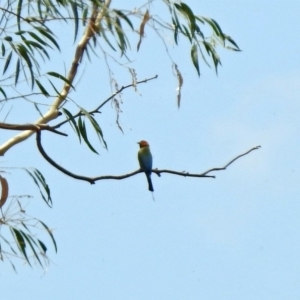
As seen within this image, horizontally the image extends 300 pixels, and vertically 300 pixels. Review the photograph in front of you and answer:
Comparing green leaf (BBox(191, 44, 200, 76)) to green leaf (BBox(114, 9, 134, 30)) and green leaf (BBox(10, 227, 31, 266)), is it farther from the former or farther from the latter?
green leaf (BBox(10, 227, 31, 266))

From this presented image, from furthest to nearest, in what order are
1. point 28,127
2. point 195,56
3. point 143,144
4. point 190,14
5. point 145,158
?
point 143,144 < point 145,158 < point 195,56 < point 190,14 < point 28,127

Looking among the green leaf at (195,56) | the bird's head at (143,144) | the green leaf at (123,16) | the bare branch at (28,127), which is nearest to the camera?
the green leaf at (123,16)

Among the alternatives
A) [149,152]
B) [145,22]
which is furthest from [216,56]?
[149,152]

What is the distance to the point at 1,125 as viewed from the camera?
14.0 feet

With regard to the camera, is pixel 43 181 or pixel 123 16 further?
pixel 43 181

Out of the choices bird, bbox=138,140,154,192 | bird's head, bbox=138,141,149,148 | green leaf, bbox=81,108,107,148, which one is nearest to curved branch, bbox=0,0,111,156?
green leaf, bbox=81,108,107,148

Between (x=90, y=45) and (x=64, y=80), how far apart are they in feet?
0.69

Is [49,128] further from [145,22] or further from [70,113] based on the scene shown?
[145,22]

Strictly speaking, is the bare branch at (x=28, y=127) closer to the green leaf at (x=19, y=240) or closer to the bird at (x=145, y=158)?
the green leaf at (x=19, y=240)

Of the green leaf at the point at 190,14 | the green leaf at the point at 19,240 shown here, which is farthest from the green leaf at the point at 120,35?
the green leaf at the point at 19,240

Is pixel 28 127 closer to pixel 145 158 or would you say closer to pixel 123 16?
pixel 123 16

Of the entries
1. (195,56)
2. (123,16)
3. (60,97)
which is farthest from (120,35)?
(195,56)

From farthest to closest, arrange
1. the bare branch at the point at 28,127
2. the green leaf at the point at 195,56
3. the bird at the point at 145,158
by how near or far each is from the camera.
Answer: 1. the bird at the point at 145,158
2. the green leaf at the point at 195,56
3. the bare branch at the point at 28,127

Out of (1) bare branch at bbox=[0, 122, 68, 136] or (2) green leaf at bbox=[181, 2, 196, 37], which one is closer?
(1) bare branch at bbox=[0, 122, 68, 136]
